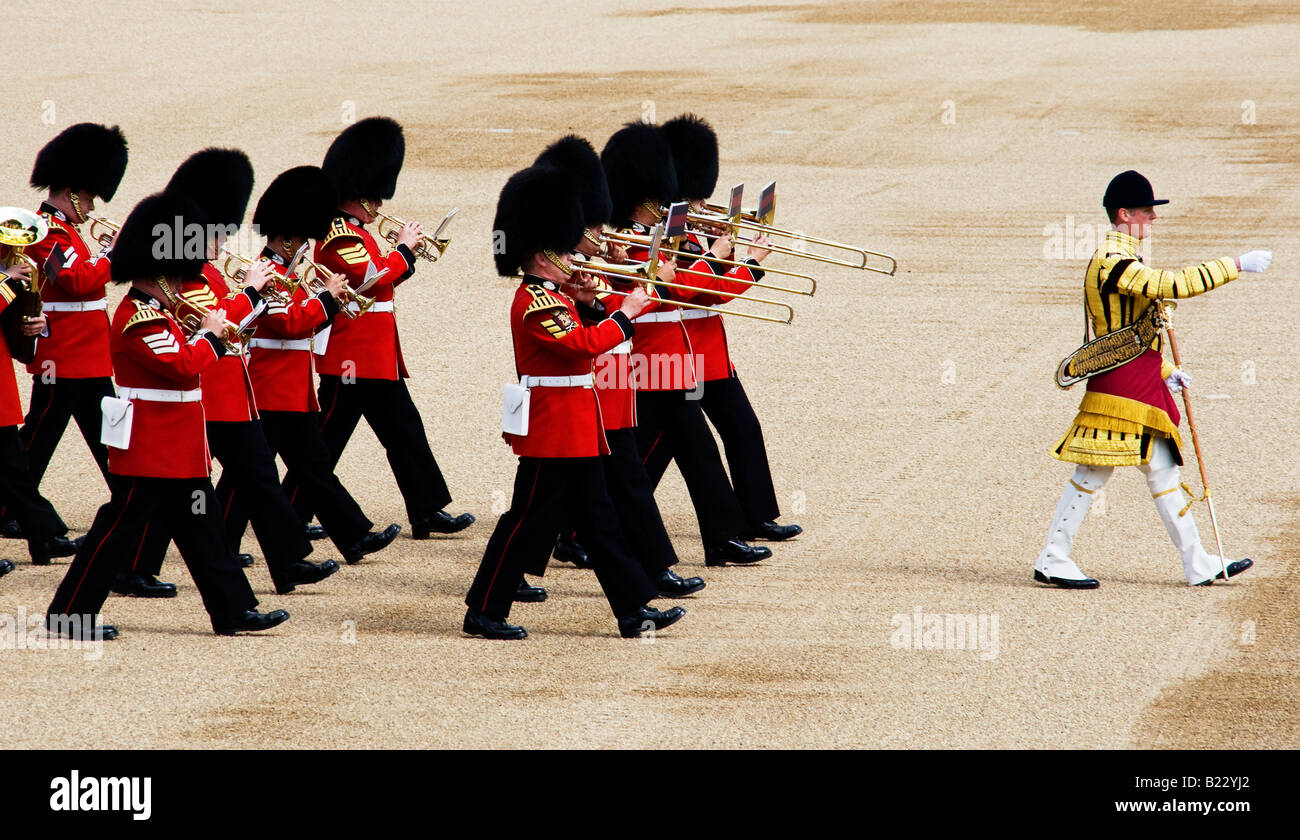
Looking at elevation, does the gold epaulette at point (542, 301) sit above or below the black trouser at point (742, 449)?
above

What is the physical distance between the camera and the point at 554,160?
20.1ft

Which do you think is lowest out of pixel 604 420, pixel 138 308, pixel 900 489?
pixel 900 489

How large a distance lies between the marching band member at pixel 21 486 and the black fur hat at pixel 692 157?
8.18 ft

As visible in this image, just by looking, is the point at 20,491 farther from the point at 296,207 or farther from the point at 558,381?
the point at 558,381

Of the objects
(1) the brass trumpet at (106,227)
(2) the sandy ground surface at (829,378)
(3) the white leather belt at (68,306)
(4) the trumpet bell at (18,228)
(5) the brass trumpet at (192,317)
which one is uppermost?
(4) the trumpet bell at (18,228)

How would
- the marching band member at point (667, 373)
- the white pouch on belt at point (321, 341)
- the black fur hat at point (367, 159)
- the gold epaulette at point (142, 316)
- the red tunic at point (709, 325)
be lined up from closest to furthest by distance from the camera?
the gold epaulette at point (142, 316)
the marching band member at point (667, 373)
the red tunic at point (709, 325)
the white pouch on belt at point (321, 341)
the black fur hat at point (367, 159)

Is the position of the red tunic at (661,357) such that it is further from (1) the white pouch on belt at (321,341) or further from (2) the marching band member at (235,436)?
(2) the marching band member at (235,436)

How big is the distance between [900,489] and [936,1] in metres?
16.1

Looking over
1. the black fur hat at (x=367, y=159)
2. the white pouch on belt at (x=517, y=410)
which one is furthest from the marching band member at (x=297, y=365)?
the white pouch on belt at (x=517, y=410)

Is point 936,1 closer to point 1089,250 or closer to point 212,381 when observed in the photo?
point 1089,250

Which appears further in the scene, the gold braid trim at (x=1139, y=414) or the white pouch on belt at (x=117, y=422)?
the gold braid trim at (x=1139, y=414)

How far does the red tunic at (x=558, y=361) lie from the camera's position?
5613 millimetres

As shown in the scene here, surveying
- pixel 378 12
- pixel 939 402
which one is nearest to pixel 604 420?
pixel 939 402

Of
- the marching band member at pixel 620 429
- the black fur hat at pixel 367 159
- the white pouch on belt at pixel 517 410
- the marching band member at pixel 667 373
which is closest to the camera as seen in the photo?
the white pouch on belt at pixel 517 410
